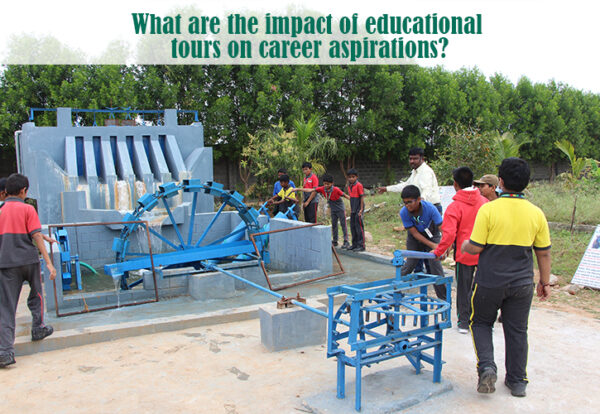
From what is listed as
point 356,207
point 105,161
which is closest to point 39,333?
point 105,161

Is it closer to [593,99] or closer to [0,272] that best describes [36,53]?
[0,272]

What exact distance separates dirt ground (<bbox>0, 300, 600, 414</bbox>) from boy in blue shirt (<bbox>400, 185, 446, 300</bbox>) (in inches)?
31.5

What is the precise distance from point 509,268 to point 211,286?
433 centimetres

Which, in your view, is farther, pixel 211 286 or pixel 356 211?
pixel 356 211

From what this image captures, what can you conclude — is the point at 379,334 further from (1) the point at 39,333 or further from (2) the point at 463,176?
(1) the point at 39,333

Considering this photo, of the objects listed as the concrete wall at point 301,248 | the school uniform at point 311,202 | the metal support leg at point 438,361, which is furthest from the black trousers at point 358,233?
the metal support leg at point 438,361

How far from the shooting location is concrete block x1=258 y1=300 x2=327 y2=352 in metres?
5.01

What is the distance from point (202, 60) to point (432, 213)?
16.1 m

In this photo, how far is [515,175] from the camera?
3898 mm

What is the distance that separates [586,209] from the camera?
11.5 m

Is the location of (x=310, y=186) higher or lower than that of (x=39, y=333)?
higher

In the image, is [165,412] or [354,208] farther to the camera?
[354,208]

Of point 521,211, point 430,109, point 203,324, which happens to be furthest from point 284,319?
point 430,109

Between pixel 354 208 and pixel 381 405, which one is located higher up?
pixel 354 208
